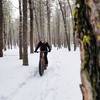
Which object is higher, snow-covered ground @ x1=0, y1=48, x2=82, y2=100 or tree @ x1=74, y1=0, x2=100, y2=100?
tree @ x1=74, y1=0, x2=100, y2=100

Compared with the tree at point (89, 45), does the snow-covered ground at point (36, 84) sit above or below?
below

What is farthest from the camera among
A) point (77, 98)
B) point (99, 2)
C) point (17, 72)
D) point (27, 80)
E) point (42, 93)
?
point (17, 72)

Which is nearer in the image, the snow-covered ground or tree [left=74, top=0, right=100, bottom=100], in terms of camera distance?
tree [left=74, top=0, right=100, bottom=100]

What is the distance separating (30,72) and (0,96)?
4062 millimetres

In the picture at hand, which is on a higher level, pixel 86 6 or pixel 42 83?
pixel 86 6

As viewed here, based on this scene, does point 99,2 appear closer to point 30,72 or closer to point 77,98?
point 77,98

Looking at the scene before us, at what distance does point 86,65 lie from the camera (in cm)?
179

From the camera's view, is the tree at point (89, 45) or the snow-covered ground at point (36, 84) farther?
the snow-covered ground at point (36, 84)

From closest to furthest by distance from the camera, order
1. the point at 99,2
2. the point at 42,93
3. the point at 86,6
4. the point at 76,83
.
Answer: the point at 99,2
the point at 86,6
the point at 42,93
the point at 76,83

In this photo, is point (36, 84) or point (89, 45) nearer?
point (89, 45)

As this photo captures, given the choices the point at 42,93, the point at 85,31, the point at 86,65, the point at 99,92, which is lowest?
the point at 42,93

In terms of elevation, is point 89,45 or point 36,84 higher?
point 89,45

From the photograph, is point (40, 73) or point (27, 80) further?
point (40, 73)

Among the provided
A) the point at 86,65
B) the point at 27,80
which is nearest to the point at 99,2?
the point at 86,65
